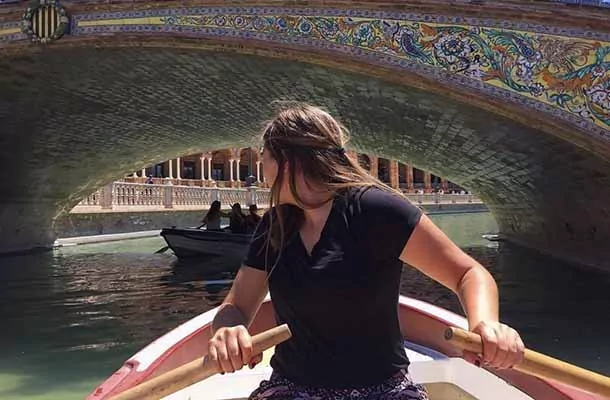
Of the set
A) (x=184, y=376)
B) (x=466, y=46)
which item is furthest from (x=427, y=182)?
(x=184, y=376)

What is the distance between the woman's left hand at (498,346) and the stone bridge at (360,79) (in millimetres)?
5873

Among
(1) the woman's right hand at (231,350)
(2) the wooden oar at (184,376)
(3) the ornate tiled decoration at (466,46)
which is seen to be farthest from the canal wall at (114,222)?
(1) the woman's right hand at (231,350)

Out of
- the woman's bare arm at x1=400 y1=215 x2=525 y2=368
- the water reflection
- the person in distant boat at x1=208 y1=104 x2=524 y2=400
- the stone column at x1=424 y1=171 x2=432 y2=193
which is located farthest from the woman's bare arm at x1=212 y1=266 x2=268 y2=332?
the stone column at x1=424 y1=171 x2=432 y2=193

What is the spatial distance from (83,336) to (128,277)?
5400 millimetres

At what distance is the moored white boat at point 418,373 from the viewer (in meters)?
3.28

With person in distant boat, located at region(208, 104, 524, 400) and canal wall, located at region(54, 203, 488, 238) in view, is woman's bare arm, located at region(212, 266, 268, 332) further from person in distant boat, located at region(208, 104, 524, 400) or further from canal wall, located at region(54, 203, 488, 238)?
canal wall, located at region(54, 203, 488, 238)

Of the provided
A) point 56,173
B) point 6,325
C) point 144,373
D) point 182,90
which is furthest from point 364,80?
point 56,173

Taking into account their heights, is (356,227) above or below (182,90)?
below

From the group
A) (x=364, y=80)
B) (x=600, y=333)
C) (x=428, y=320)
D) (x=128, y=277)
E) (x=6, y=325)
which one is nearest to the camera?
(x=428, y=320)

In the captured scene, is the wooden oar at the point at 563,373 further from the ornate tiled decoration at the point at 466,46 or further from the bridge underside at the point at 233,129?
the bridge underside at the point at 233,129

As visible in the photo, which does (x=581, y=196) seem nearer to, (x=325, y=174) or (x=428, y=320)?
(x=428, y=320)

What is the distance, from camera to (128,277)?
12430 millimetres

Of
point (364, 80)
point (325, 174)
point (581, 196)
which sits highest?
point (364, 80)

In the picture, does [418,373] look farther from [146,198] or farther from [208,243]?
[146,198]
